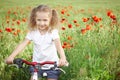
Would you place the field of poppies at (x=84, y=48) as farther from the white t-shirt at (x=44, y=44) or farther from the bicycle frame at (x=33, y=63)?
the bicycle frame at (x=33, y=63)

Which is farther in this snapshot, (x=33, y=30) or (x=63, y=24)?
(x=63, y=24)

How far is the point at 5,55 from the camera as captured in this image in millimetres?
3182

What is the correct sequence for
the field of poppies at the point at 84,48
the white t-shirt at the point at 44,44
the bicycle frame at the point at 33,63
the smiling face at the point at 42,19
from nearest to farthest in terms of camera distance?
1. the bicycle frame at the point at 33,63
2. the smiling face at the point at 42,19
3. the white t-shirt at the point at 44,44
4. the field of poppies at the point at 84,48

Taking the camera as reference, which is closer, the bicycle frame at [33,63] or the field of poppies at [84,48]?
the bicycle frame at [33,63]

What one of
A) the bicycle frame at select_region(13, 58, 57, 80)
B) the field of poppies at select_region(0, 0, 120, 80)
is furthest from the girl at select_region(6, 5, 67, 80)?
the field of poppies at select_region(0, 0, 120, 80)

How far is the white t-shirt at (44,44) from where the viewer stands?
2520mm

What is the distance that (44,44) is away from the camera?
8.33 feet

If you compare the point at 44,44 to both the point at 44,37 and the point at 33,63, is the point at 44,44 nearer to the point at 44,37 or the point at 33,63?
the point at 44,37

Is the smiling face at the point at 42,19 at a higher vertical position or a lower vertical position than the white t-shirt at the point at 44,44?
higher

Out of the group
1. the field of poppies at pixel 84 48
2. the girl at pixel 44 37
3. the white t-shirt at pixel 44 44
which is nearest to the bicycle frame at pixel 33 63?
the girl at pixel 44 37

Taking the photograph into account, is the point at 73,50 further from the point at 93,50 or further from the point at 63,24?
the point at 63,24

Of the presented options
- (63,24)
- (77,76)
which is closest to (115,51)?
(77,76)

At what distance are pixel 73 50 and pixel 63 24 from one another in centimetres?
52

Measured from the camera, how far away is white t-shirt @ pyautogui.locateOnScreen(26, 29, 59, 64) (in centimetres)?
252
